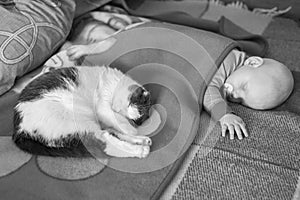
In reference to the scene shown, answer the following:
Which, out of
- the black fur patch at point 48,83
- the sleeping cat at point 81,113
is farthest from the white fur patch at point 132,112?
the black fur patch at point 48,83

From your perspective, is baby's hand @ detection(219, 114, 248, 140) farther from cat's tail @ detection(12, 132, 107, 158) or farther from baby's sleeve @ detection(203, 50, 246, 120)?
cat's tail @ detection(12, 132, 107, 158)

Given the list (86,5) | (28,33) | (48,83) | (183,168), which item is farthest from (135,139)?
(86,5)

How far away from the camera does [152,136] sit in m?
1.00

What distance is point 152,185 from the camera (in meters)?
0.89

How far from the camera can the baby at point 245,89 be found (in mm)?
1063

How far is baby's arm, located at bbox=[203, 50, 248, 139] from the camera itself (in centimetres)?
104

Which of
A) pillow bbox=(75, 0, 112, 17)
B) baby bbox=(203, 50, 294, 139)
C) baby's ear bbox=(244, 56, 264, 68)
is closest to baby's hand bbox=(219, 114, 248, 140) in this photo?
baby bbox=(203, 50, 294, 139)

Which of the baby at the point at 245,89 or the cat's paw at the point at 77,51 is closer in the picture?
the baby at the point at 245,89

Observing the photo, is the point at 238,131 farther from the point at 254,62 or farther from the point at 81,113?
the point at 81,113

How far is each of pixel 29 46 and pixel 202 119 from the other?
492mm

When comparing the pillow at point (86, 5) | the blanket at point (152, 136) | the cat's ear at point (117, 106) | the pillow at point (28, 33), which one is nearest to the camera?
the blanket at point (152, 136)

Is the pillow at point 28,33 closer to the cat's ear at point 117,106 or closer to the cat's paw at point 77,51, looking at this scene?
the cat's paw at point 77,51

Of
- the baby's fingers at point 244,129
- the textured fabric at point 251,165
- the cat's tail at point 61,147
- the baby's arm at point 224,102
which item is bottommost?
the textured fabric at point 251,165

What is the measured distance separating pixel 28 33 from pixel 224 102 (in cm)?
55
